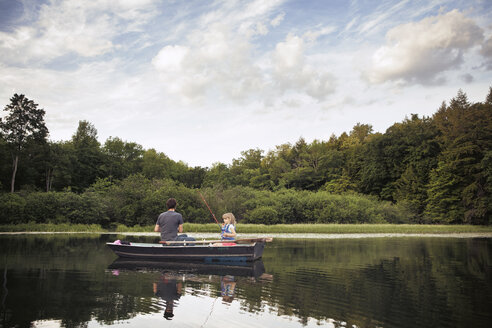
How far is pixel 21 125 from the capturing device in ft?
148

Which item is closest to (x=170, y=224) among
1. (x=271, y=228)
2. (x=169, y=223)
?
(x=169, y=223)

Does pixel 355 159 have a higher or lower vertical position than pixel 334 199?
higher

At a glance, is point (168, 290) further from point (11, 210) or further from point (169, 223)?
point (11, 210)

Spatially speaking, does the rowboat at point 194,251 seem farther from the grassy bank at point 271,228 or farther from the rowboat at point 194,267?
the grassy bank at point 271,228

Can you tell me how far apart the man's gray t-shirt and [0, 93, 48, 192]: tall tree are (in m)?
37.3

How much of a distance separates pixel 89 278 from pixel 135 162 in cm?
6305

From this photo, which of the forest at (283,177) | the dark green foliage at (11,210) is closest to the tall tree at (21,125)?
the forest at (283,177)

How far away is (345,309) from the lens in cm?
709

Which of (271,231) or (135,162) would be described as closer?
(271,231)

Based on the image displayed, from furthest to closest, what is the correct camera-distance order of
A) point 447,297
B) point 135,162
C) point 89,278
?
point 135,162, point 89,278, point 447,297

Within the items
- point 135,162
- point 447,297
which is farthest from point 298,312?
point 135,162

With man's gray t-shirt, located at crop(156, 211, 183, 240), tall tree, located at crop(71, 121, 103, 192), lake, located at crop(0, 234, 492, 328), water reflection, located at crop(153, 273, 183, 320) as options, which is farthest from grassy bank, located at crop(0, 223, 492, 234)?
tall tree, located at crop(71, 121, 103, 192)

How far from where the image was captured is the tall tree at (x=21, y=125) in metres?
44.2

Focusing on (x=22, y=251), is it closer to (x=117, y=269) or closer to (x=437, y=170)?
(x=117, y=269)
